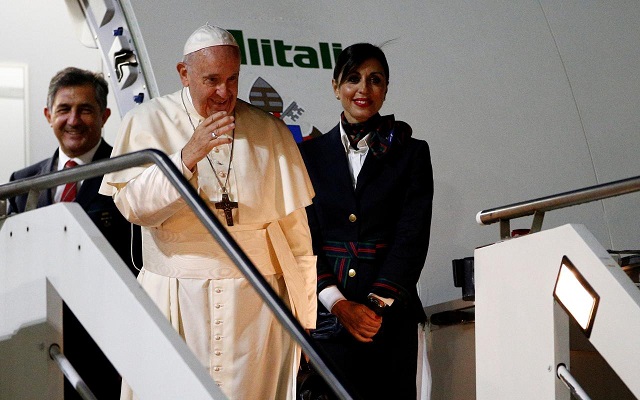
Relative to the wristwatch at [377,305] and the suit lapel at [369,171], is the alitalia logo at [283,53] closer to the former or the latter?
the suit lapel at [369,171]

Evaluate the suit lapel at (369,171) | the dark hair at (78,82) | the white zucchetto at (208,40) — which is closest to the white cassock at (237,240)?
the white zucchetto at (208,40)

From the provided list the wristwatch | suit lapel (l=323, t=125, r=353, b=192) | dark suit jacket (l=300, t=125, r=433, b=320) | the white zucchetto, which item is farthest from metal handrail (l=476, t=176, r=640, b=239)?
the white zucchetto

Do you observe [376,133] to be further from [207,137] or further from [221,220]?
[207,137]

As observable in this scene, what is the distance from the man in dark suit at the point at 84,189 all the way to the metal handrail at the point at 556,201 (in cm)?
123

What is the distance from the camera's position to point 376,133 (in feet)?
13.7

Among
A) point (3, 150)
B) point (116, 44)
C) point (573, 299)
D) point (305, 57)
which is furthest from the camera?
point (3, 150)

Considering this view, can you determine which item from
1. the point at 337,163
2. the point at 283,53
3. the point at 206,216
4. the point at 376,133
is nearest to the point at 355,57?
the point at 376,133

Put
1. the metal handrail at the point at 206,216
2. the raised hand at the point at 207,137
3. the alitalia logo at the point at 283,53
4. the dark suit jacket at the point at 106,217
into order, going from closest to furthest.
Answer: the metal handrail at the point at 206,216
the raised hand at the point at 207,137
the dark suit jacket at the point at 106,217
the alitalia logo at the point at 283,53

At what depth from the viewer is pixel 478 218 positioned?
389 cm

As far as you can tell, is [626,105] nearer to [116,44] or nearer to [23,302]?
[116,44]

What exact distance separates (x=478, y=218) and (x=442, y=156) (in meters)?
1.38

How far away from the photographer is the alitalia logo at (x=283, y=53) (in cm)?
482

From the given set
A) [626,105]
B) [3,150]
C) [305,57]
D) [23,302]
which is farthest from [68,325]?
[3,150]

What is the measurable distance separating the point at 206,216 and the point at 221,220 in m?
0.66
